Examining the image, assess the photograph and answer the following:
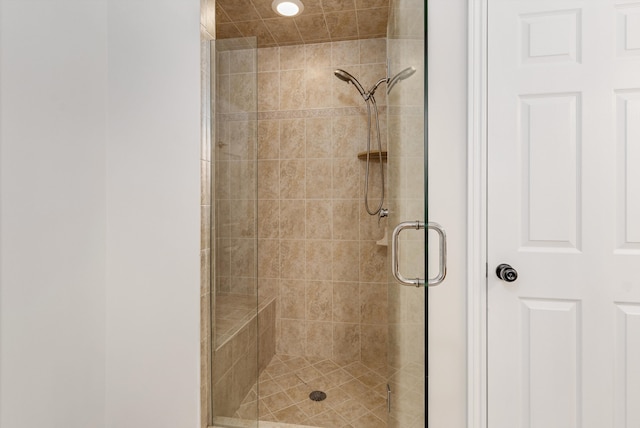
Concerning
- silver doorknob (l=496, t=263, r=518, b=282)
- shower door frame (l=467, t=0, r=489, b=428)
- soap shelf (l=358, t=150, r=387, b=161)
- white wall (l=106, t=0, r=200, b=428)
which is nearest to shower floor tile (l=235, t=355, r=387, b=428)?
white wall (l=106, t=0, r=200, b=428)

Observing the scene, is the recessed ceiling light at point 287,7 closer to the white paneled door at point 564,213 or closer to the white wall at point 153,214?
Result: the white wall at point 153,214

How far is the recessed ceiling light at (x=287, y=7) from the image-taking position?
1.67 m

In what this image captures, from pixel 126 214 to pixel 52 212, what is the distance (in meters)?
0.25

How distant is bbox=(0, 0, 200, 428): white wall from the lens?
3.74 ft

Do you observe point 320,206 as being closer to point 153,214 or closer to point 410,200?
point 153,214

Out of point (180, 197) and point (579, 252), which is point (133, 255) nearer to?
point (180, 197)

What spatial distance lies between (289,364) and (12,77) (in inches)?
79.3

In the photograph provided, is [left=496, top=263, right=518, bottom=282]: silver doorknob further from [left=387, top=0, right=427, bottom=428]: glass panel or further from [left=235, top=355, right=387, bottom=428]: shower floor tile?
[left=235, top=355, right=387, bottom=428]: shower floor tile

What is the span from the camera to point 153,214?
1.28 m

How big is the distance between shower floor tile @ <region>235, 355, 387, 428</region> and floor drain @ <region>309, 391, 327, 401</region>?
2 cm

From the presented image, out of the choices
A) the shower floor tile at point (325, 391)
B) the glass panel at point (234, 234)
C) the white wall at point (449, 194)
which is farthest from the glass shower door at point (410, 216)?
the glass panel at point (234, 234)

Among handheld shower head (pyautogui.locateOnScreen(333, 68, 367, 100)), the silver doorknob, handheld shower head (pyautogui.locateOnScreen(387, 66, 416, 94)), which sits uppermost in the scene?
handheld shower head (pyautogui.locateOnScreen(333, 68, 367, 100))

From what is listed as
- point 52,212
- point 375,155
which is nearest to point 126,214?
point 52,212

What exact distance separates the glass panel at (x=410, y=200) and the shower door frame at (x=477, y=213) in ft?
0.82
